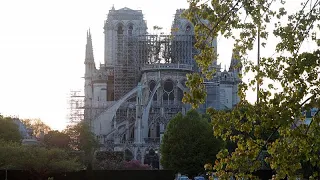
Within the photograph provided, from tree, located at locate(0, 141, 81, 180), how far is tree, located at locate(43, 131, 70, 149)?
32.0m

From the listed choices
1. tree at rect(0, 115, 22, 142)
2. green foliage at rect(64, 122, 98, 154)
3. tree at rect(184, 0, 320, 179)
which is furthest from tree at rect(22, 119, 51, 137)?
tree at rect(184, 0, 320, 179)

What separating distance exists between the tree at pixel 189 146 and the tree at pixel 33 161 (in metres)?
16.7

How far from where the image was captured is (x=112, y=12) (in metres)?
122

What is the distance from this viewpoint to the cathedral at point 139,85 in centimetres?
10375

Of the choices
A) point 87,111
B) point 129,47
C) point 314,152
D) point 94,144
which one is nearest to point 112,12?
point 129,47

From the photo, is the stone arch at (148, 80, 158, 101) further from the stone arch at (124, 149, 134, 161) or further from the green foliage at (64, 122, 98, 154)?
the green foliage at (64, 122, 98, 154)

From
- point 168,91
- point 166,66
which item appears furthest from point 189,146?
point 168,91

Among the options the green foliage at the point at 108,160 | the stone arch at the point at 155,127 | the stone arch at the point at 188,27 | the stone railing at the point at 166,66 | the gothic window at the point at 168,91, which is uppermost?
the stone arch at the point at 188,27

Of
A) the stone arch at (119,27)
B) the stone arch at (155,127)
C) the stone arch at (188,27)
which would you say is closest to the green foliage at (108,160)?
the stone arch at (155,127)

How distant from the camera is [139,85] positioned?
105812mm

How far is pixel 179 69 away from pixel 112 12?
19.0 meters

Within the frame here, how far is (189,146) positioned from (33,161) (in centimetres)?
2014

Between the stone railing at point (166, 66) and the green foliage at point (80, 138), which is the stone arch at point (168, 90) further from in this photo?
the green foliage at point (80, 138)

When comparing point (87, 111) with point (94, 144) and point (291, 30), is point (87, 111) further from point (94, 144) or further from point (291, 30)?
point (291, 30)
